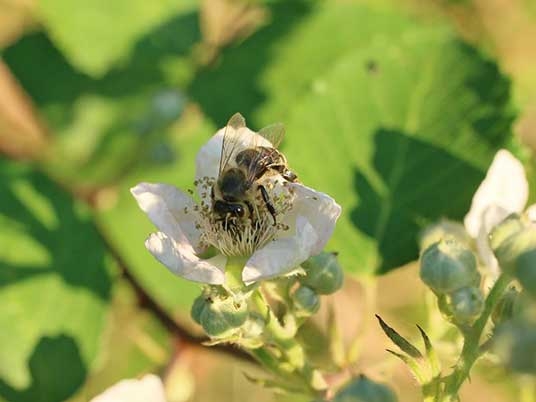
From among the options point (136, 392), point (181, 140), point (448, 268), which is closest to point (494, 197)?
point (448, 268)

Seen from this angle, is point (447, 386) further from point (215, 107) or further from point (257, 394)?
point (257, 394)

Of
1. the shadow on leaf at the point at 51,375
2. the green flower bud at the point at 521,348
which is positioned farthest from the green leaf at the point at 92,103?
the green flower bud at the point at 521,348

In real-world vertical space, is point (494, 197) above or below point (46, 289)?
above

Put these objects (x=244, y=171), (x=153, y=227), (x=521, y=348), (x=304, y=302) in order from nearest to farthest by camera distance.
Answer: (x=521, y=348)
(x=304, y=302)
(x=244, y=171)
(x=153, y=227)

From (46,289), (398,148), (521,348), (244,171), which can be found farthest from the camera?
(46,289)

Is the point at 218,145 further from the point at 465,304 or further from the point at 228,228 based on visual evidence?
the point at 465,304

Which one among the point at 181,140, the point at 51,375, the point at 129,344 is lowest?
the point at 129,344

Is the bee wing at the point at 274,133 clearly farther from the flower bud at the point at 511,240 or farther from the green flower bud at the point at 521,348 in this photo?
the green flower bud at the point at 521,348
